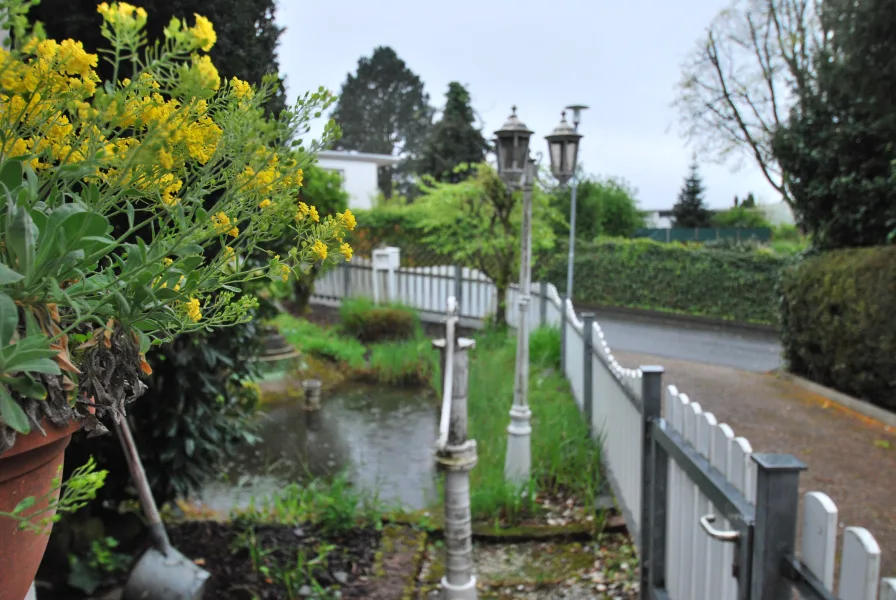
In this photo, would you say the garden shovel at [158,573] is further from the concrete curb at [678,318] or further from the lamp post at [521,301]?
the concrete curb at [678,318]

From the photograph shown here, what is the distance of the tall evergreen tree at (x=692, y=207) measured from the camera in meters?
32.4

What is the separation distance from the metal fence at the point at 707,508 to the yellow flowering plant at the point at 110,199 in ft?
4.11

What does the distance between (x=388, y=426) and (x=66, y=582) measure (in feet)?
13.7

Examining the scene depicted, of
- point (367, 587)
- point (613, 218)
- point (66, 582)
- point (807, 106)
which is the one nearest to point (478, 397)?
point (367, 587)

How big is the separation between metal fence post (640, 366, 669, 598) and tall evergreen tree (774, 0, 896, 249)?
511 cm

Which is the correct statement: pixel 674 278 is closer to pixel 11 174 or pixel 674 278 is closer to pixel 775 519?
pixel 775 519

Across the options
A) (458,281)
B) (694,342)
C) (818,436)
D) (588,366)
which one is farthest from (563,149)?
(694,342)

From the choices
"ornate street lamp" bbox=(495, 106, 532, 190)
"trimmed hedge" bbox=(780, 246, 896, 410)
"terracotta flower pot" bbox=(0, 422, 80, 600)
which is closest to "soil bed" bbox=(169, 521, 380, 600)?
"terracotta flower pot" bbox=(0, 422, 80, 600)

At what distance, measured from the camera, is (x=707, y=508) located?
2.14 meters

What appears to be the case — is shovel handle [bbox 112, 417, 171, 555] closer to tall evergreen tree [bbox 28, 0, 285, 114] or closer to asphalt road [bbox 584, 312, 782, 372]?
tall evergreen tree [bbox 28, 0, 285, 114]

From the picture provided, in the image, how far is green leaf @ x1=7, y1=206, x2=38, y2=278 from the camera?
595 millimetres

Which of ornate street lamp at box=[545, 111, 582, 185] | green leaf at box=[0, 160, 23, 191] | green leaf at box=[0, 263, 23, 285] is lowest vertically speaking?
green leaf at box=[0, 263, 23, 285]

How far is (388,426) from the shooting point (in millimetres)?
6922

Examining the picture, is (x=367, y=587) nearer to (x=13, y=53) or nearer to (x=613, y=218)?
(x=13, y=53)
